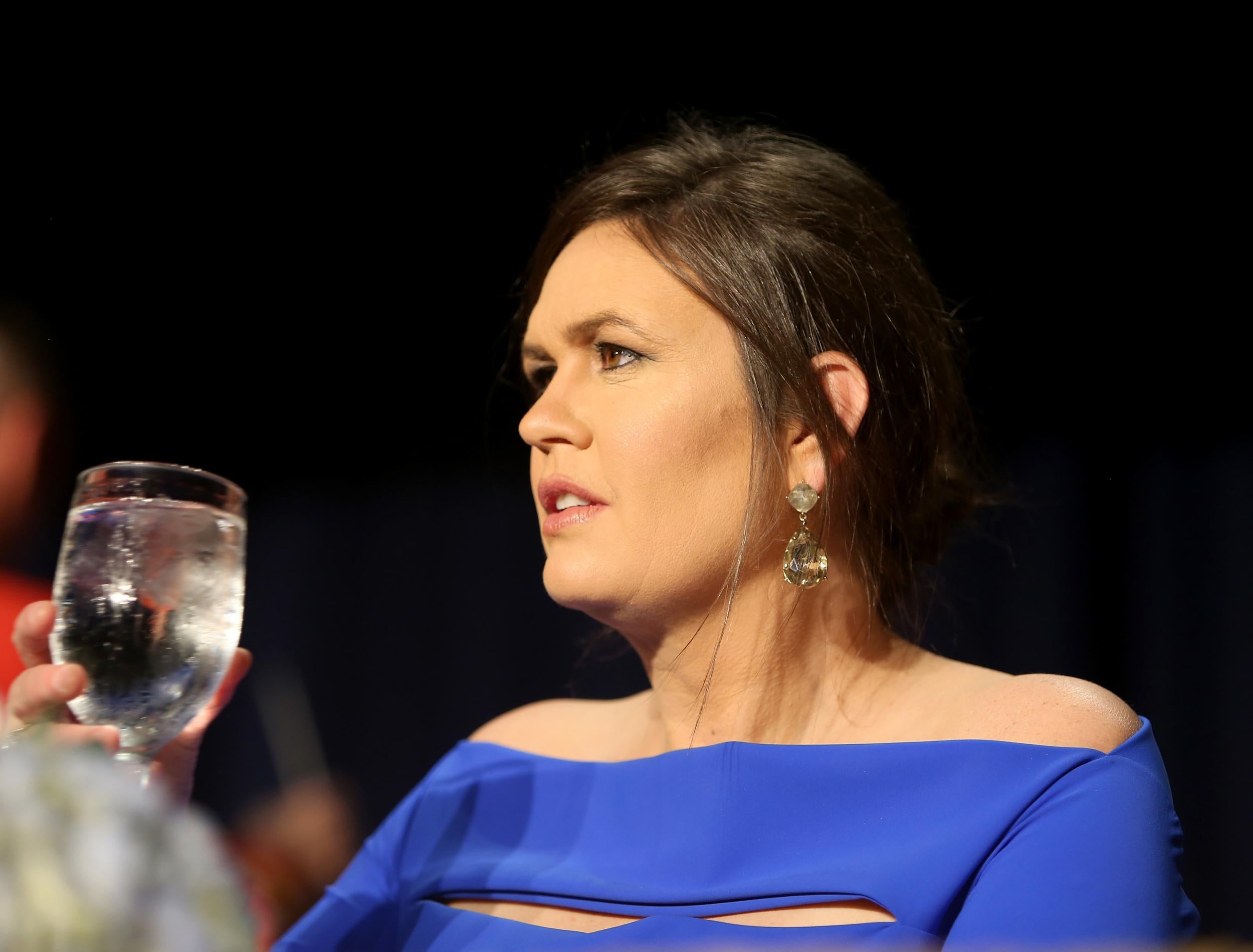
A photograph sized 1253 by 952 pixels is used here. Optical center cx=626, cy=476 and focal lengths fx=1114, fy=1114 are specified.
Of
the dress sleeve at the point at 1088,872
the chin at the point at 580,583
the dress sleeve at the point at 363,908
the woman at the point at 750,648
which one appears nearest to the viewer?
the dress sleeve at the point at 1088,872

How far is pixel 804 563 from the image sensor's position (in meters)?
1.19

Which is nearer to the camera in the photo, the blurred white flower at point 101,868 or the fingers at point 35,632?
the blurred white flower at point 101,868

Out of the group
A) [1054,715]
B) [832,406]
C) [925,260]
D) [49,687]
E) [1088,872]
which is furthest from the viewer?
[925,260]

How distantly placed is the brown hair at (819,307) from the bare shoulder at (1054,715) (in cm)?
23

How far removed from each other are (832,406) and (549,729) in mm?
563

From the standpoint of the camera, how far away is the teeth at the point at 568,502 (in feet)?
3.89

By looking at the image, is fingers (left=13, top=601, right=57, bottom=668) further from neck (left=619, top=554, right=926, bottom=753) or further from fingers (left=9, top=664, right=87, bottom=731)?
neck (left=619, top=554, right=926, bottom=753)

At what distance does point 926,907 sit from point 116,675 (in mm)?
663

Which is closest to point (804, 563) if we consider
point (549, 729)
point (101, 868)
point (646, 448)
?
point (646, 448)

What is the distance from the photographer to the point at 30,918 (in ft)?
1.17

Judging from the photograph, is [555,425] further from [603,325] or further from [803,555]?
[803,555]

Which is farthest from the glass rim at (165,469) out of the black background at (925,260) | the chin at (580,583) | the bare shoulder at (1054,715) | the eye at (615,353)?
the black background at (925,260)

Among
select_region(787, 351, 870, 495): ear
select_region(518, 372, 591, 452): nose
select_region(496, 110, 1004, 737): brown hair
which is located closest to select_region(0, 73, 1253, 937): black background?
select_region(496, 110, 1004, 737): brown hair

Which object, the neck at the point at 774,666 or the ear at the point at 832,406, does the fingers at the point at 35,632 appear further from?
the ear at the point at 832,406
